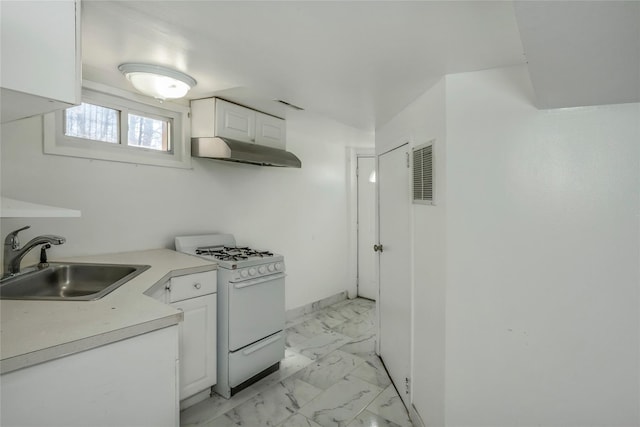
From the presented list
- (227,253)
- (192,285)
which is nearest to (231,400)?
(192,285)

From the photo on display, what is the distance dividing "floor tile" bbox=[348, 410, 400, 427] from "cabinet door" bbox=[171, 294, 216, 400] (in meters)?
0.99

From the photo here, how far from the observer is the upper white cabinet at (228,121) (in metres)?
2.53

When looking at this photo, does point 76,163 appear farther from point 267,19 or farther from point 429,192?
point 429,192

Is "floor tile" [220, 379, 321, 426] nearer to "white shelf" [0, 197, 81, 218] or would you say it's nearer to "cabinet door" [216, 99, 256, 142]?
"white shelf" [0, 197, 81, 218]

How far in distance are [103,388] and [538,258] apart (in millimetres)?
1845

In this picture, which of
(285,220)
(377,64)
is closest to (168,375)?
(377,64)

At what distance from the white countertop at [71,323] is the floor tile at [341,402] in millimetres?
1371

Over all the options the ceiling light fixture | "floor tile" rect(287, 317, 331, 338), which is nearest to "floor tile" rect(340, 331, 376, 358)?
"floor tile" rect(287, 317, 331, 338)

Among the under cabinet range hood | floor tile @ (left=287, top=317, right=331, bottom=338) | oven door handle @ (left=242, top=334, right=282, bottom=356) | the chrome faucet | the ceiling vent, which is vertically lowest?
floor tile @ (left=287, top=317, right=331, bottom=338)

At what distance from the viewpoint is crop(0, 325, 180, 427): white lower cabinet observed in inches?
34.7

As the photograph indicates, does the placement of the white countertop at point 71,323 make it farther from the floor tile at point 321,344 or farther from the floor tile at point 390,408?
the floor tile at point 321,344

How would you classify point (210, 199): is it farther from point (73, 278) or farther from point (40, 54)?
point (40, 54)

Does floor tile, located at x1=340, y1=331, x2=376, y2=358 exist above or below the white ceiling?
below

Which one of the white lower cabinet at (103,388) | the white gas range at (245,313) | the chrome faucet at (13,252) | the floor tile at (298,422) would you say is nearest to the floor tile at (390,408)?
the floor tile at (298,422)
